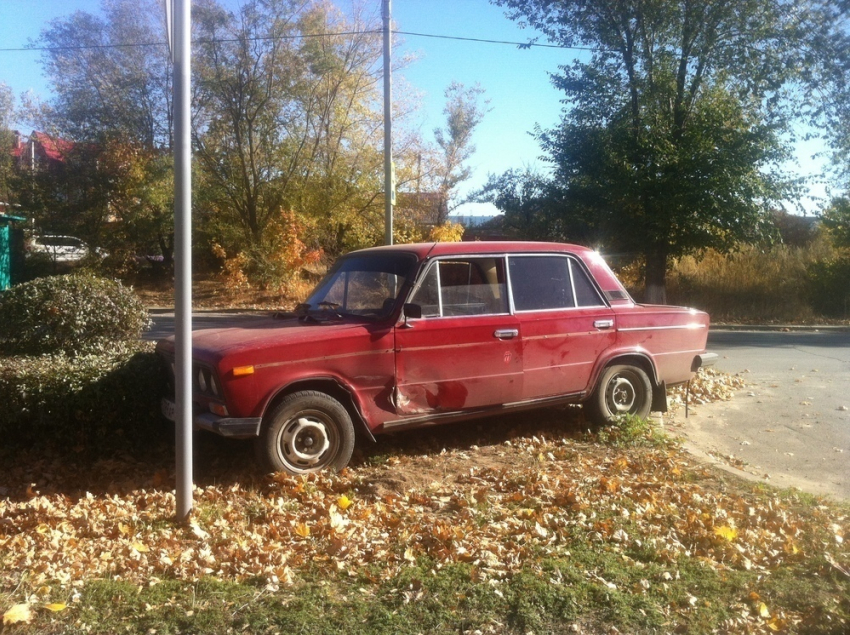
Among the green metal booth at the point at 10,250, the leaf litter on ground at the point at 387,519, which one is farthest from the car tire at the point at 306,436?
the green metal booth at the point at 10,250

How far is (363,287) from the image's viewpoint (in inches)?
269

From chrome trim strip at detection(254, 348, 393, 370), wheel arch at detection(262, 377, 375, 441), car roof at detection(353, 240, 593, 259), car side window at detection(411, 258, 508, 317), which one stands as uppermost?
car roof at detection(353, 240, 593, 259)

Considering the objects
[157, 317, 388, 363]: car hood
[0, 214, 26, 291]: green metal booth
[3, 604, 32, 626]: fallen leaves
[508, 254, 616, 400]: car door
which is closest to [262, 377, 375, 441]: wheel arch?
[157, 317, 388, 363]: car hood

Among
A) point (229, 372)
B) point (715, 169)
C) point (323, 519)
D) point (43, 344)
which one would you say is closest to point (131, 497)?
point (229, 372)

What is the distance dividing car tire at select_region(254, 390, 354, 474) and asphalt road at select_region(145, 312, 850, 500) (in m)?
1.99

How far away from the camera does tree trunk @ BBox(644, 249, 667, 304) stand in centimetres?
2098

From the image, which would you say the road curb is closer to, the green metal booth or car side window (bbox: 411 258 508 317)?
car side window (bbox: 411 258 508 317)

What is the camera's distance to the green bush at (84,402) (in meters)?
6.23

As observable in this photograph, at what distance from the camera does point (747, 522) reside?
5004mm

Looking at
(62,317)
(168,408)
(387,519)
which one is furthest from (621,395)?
(62,317)

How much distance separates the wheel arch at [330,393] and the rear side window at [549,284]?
178cm

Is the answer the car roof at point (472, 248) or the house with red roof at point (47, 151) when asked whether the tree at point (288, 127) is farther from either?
the car roof at point (472, 248)

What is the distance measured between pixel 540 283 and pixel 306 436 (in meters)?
2.63

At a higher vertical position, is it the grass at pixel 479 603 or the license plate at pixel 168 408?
the license plate at pixel 168 408
